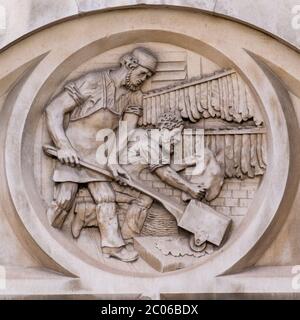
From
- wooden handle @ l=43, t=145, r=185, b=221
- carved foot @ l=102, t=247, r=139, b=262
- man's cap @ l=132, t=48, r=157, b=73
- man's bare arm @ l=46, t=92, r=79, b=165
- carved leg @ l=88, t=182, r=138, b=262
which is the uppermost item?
man's cap @ l=132, t=48, r=157, b=73

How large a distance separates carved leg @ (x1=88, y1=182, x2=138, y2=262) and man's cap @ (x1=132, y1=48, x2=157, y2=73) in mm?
969

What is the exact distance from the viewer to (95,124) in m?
10.1

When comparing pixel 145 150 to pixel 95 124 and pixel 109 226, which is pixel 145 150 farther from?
pixel 109 226

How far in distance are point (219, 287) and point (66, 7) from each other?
2.34 metres

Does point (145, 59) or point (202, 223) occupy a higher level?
point (145, 59)

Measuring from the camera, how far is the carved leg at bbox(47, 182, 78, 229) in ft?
32.8

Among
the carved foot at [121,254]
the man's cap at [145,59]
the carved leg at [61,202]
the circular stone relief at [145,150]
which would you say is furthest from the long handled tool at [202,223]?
the man's cap at [145,59]

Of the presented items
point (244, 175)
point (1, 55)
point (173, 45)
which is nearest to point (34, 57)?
point (1, 55)

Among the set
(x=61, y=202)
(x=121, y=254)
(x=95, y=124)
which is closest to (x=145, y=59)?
(x=95, y=124)

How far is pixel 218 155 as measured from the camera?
1009 centimetres

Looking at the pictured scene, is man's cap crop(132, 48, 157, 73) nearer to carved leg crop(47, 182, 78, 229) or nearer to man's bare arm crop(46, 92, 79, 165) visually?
man's bare arm crop(46, 92, 79, 165)

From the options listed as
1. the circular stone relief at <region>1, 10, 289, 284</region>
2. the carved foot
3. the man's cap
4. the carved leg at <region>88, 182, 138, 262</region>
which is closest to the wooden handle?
the circular stone relief at <region>1, 10, 289, 284</region>

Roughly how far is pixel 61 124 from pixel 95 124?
0.25m
